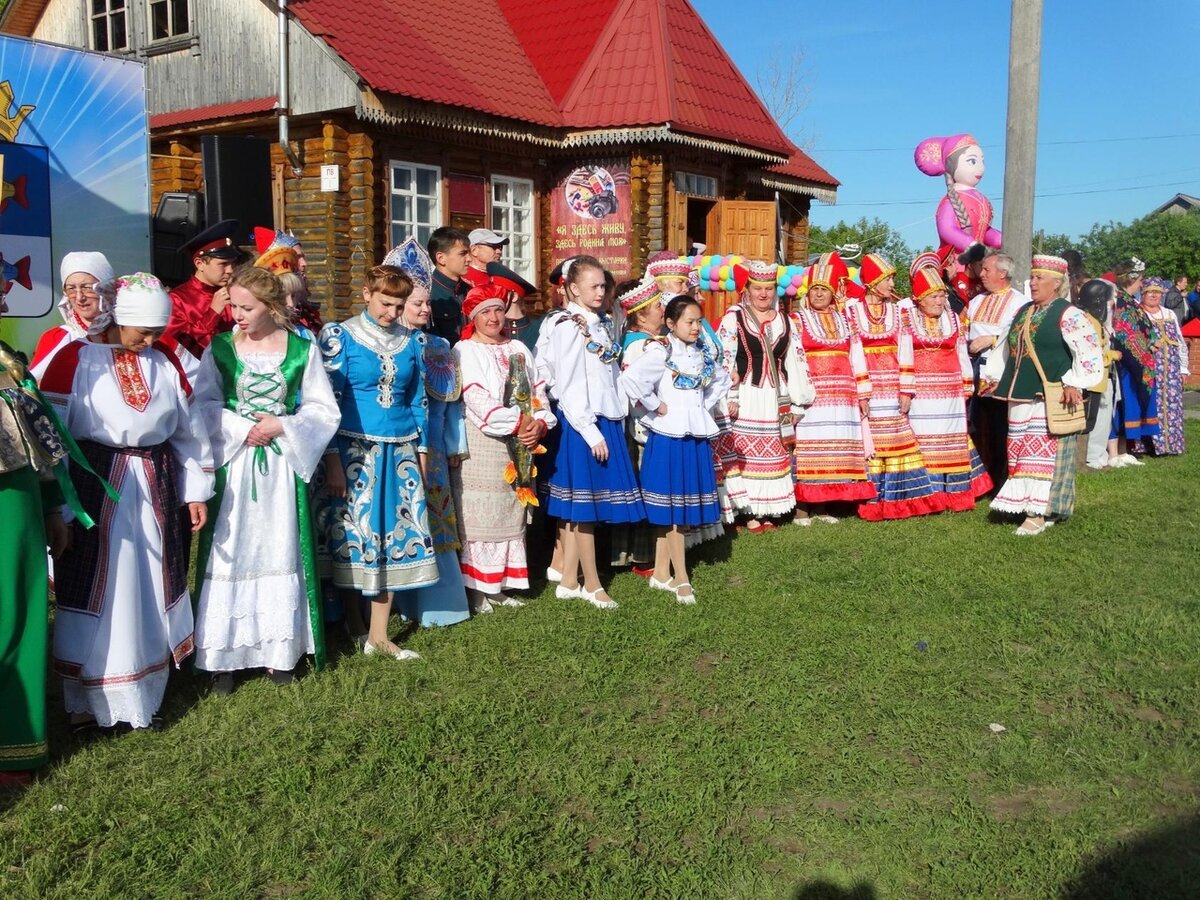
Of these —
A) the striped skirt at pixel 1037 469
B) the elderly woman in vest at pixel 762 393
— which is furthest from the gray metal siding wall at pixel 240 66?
the striped skirt at pixel 1037 469

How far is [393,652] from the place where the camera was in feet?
16.1

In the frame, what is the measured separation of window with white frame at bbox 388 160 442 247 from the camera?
13.3 m

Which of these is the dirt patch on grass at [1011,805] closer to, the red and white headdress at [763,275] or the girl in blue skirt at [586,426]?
the girl in blue skirt at [586,426]

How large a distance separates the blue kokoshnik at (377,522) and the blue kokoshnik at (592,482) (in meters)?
1.02

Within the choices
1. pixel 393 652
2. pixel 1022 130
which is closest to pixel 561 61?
pixel 1022 130

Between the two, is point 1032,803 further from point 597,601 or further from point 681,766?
point 597,601

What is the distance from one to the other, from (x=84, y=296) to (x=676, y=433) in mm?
3056

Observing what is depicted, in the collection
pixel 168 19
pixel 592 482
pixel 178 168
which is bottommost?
pixel 592 482

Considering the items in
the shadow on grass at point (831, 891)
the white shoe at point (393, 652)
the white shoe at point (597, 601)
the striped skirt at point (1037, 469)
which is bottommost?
the shadow on grass at point (831, 891)

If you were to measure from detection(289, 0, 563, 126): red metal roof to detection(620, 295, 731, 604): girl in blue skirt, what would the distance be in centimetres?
748

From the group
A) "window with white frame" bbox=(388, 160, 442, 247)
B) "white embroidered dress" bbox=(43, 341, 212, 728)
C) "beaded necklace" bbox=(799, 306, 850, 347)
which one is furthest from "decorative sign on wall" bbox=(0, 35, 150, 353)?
"window with white frame" bbox=(388, 160, 442, 247)

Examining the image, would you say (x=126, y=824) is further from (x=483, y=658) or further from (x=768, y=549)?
(x=768, y=549)

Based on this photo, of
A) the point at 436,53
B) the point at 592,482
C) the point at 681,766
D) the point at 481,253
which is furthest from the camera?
the point at 436,53

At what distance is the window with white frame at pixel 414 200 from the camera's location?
1328 cm
